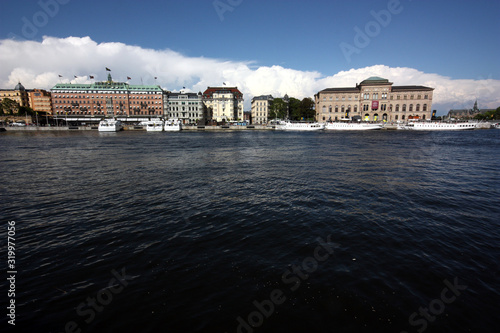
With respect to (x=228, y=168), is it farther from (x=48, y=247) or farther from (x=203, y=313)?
(x=203, y=313)

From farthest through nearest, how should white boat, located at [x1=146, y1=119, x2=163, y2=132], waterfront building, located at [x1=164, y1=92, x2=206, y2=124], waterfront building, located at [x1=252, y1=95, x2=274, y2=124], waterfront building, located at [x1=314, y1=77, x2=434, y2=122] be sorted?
1. waterfront building, located at [x1=252, y1=95, x2=274, y2=124]
2. waterfront building, located at [x1=164, y1=92, x2=206, y2=124]
3. waterfront building, located at [x1=314, y1=77, x2=434, y2=122]
4. white boat, located at [x1=146, y1=119, x2=163, y2=132]

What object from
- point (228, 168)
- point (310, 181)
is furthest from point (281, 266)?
point (228, 168)

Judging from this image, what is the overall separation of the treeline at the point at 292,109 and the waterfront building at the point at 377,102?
9416 millimetres

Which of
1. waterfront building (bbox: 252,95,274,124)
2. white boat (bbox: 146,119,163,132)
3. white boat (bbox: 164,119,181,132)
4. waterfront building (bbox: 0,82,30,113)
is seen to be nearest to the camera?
white boat (bbox: 146,119,163,132)

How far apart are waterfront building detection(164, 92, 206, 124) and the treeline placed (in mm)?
43686

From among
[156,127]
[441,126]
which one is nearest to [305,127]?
[441,126]

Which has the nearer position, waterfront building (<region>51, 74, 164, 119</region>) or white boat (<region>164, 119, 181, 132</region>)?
white boat (<region>164, 119, 181, 132</region>)

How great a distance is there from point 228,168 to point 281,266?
16.2 meters

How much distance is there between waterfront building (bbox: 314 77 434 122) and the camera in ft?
436

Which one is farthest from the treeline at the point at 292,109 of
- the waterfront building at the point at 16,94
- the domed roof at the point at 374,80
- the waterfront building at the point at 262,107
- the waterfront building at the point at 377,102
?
the waterfront building at the point at 16,94

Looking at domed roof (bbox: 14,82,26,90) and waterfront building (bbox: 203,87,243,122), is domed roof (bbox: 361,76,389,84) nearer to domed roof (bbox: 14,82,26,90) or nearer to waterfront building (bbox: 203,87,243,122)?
waterfront building (bbox: 203,87,243,122)

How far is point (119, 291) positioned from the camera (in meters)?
6.44

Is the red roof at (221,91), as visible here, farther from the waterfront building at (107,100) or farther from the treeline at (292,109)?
the waterfront building at (107,100)

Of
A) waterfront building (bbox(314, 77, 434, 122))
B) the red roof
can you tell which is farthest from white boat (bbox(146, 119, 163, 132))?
waterfront building (bbox(314, 77, 434, 122))
